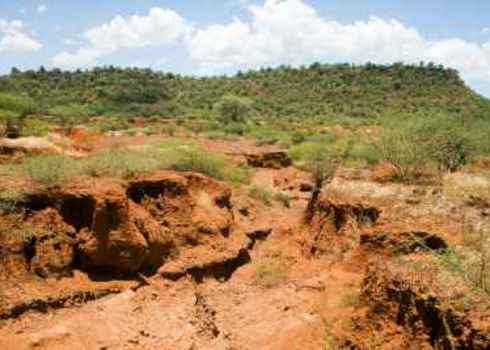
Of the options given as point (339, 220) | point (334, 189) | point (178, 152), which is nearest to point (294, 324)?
point (339, 220)

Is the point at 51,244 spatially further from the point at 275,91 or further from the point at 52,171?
the point at 275,91

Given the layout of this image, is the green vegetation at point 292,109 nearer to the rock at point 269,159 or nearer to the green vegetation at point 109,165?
the green vegetation at point 109,165

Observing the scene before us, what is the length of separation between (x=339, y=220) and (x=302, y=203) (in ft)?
19.9

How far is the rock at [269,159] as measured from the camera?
2375cm

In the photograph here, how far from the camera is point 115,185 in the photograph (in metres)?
9.36

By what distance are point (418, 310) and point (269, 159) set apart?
1906 centimetres

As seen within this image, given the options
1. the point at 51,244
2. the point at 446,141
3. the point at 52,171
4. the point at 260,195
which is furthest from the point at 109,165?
the point at 446,141

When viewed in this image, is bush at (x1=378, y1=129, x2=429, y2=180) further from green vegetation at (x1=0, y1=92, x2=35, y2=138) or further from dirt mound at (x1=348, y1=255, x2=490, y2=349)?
green vegetation at (x1=0, y1=92, x2=35, y2=138)

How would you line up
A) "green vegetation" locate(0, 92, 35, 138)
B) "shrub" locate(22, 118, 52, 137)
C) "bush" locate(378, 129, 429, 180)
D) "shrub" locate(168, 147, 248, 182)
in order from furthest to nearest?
"shrub" locate(22, 118, 52, 137), "green vegetation" locate(0, 92, 35, 138), "bush" locate(378, 129, 429, 180), "shrub" locate(168, 147, 248, 182)

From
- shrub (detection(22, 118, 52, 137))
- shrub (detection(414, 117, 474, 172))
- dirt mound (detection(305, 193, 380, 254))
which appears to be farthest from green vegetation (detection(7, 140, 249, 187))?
shrub (detection(22, 118, 52, 137))

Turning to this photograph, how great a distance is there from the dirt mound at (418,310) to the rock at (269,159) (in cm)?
1743

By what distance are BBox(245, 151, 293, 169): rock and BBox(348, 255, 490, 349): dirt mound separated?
57.2 ft

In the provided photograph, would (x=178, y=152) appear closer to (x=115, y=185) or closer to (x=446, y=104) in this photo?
(x=115, y=185)

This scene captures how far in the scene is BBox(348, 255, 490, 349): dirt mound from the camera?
4.72 metres
